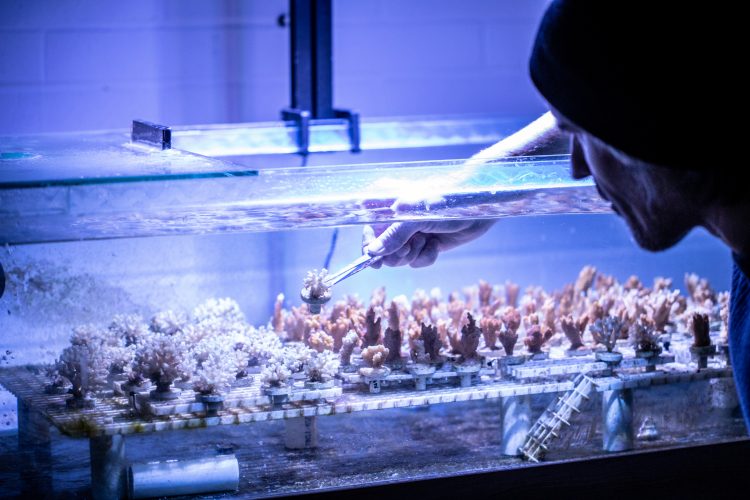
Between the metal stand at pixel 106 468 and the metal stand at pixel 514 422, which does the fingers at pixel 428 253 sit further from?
the metal stand at pixel 106 468

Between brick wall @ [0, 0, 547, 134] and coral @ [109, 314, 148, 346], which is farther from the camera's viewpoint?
brick wall @ [0, 0, 547, 134]

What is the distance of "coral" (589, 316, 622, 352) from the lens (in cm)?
202

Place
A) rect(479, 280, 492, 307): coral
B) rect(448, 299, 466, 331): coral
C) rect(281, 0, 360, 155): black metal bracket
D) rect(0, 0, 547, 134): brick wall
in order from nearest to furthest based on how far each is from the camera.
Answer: rect(448, 299, 466, 331): coral
rect(479, 280, 492, 307): coral
rect(281, 0, 360, 155): black metal bracket
rect(0, 0, 547, 134): brick wall

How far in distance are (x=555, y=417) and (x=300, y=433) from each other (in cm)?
46

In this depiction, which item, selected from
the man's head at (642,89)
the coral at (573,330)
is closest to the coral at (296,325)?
the coral at (573,330)

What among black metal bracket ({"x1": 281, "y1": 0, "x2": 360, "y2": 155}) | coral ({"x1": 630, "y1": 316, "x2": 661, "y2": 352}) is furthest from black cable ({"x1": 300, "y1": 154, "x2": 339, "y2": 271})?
black metal bracket ({"x1": 281, "y1": 0, "x2": 360, "y2": 155})

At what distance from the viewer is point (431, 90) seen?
3627mm

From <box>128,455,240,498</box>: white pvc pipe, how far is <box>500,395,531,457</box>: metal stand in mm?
501

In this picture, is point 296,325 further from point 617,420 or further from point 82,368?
point 617,420

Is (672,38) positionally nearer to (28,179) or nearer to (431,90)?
(28,179)

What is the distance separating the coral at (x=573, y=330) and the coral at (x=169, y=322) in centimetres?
77

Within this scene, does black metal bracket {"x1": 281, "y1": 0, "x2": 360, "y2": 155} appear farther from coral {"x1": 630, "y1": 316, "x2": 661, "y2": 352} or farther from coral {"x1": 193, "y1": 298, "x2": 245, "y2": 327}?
coral {"x1": 630, "y1": 316, "x2": 661, "y2": 352}

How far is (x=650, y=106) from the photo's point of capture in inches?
35.6

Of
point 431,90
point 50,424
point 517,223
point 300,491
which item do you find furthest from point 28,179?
point 431,90
